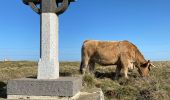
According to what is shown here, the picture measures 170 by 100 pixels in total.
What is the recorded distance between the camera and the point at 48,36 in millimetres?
10852

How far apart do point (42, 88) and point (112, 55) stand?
8.65 metres

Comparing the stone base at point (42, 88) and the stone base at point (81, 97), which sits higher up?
the stone base at point (42, 88)

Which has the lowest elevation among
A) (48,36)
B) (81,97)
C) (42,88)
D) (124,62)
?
(81,97)

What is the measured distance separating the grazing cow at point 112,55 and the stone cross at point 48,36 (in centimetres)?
710

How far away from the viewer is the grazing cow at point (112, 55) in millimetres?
18203

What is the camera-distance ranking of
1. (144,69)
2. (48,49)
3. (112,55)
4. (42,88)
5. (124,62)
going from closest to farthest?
1. (42,88)
2. (48,49)
3. (124,62)
4. (112,55)
5. (144,69)

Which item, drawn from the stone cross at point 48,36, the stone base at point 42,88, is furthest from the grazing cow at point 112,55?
the stone base at point 42,88

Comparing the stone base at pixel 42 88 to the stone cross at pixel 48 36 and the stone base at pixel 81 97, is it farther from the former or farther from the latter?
the stone cross at pixel 48 36

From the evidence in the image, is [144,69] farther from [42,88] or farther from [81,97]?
[42,88]

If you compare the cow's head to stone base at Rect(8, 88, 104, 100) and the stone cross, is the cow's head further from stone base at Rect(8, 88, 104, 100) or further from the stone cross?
the stone cross

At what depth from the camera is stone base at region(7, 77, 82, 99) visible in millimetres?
10039

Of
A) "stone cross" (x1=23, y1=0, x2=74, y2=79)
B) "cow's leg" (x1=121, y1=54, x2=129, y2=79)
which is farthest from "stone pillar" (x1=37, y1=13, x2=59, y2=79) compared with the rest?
"cow's leg" (x1=121, y1=54, x2=129, y2=79)

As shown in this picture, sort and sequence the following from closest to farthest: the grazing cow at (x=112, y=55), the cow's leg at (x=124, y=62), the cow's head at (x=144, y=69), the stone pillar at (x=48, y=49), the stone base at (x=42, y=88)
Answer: the stone base at (x=42, y=88)
the stone pillar at (x=48, y=49)
the cow's leg at (x=124, y=62)
the grazing cow at (x=112, y=55)
the cow's head at (x=144, y=69)

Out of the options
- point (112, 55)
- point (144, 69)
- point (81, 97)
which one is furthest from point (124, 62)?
point (81, 97)
